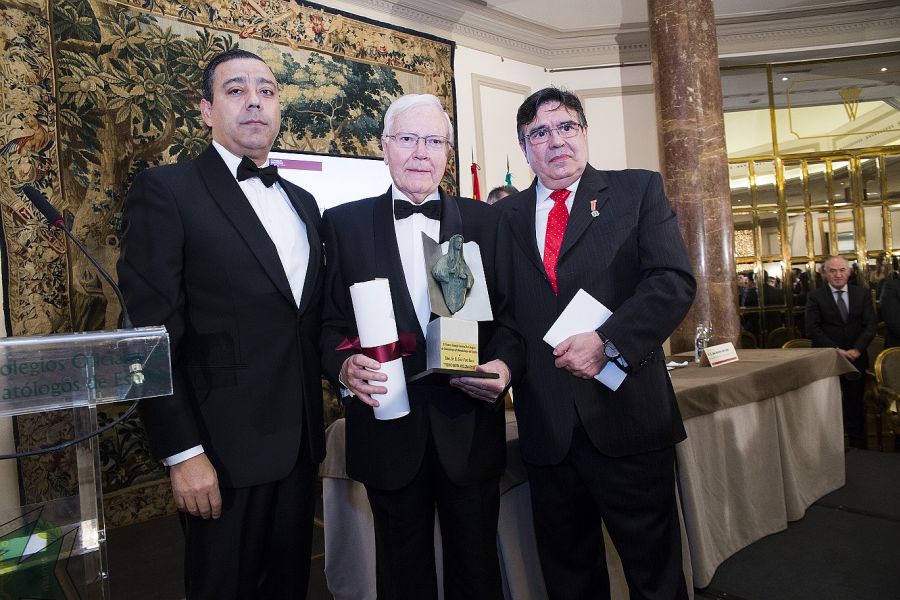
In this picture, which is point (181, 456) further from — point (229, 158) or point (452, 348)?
point (229, 158)

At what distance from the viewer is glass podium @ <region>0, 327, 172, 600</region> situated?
941mm

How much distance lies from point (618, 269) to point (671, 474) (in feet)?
1.92

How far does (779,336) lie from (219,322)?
24.2ft

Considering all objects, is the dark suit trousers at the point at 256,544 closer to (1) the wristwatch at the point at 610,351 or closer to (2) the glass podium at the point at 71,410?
(2) the glass podium at the point at 71,410

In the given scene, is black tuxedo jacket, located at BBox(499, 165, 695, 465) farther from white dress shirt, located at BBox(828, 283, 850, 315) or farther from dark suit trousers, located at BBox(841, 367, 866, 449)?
white dress shirt, located at BBox(828, 283, 850, 315)

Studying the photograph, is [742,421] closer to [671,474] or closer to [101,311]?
[671,474]

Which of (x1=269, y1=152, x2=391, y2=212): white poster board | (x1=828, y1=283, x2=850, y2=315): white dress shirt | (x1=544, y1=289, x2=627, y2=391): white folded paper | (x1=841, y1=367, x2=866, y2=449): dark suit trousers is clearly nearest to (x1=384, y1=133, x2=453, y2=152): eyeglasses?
(x1=544, y1=289, x2=627, y2=391): white folded paper

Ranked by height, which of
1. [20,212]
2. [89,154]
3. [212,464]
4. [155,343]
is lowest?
[212,464]

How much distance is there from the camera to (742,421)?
9.77 feet

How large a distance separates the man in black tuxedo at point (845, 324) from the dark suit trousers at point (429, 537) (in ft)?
16.7

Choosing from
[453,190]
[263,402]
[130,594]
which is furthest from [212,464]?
[453,190]

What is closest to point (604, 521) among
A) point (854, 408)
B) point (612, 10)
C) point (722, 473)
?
point (722, 473)

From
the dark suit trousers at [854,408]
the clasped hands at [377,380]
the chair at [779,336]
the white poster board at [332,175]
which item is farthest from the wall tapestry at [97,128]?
the chair at [779,336]

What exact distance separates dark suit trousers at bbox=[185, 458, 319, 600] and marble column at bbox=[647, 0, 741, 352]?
414cm
